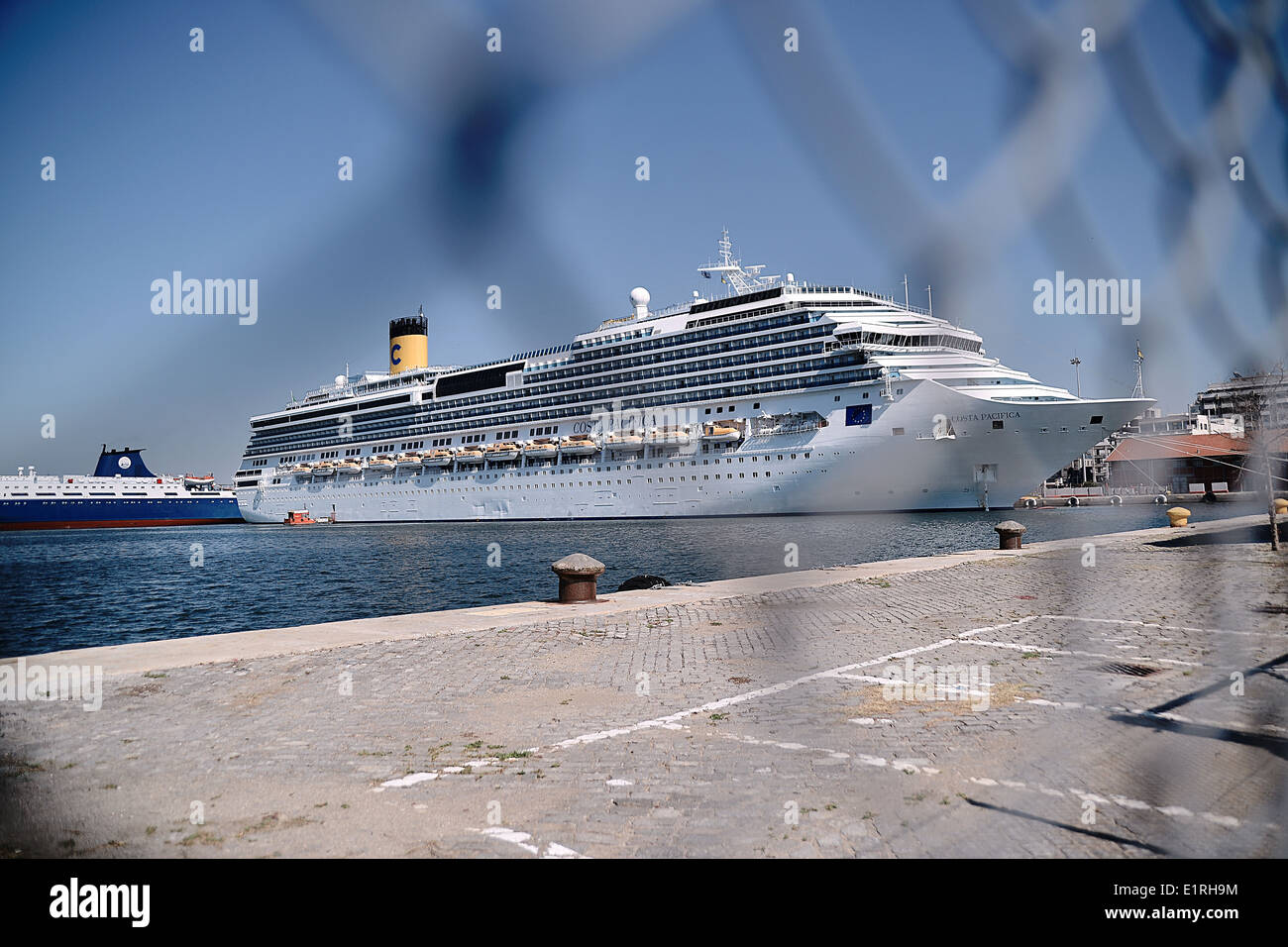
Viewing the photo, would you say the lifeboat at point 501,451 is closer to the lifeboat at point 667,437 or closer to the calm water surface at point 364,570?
the lifeboat at point 667,437

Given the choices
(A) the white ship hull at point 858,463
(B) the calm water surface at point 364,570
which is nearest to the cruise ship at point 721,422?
(A) the white ship hull at point 858,463

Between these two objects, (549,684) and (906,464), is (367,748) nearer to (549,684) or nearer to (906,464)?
(549,684)

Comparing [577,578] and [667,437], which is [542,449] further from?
[577,578]

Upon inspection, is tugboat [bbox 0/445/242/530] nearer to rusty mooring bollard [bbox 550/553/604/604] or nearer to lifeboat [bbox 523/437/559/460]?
lifeboat [bbox 523/437/559/460]

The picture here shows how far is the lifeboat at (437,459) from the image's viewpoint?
84875 mm

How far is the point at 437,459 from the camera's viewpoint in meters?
85.4

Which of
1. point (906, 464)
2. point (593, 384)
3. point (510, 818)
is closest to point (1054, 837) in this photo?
point (510, 818)

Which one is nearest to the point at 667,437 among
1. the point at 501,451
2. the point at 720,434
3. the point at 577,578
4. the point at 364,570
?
the point at 720,434

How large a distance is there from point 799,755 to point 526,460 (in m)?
74.6

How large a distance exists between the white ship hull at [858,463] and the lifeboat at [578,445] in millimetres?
686

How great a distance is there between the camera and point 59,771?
218 inches

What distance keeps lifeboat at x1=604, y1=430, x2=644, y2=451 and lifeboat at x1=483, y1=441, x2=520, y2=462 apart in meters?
12.7

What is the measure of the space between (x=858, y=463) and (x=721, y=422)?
12125mm

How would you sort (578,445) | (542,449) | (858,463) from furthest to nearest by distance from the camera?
(542,449) < (578,445) < (858,463)
